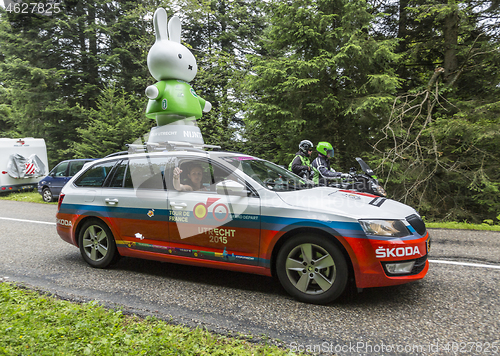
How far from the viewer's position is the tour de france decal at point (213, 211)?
3920 millimetres

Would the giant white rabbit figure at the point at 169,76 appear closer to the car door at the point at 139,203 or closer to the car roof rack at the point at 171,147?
the car roof rack at the point at 171,147

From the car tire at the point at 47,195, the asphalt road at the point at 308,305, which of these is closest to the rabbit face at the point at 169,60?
the asphalt road at the point at 308,305

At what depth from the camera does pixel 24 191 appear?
18.6 meters

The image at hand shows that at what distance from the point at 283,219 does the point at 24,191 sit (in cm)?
1992

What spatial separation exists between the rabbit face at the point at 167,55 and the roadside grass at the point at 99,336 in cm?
602

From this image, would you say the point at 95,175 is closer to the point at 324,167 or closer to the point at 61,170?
the point at 324,167

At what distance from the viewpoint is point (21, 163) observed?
660 inches

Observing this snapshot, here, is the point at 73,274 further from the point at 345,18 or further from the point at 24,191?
the point at 24,191


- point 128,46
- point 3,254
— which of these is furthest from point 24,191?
point 3,254

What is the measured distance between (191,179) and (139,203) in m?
0.84

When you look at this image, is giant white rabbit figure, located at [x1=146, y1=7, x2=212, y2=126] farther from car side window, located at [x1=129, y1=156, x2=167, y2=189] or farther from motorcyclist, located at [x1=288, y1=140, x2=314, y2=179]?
car side window, located at [x1=129, y1=156, x2=167, y2=189]

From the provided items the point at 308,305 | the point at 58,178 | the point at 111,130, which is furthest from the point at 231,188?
the point at 111,130

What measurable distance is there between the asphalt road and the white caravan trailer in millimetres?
13375

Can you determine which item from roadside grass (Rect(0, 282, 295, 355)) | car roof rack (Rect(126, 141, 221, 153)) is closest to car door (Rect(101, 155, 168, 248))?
car roof rack (Rect(126, 141, 221, 153))
